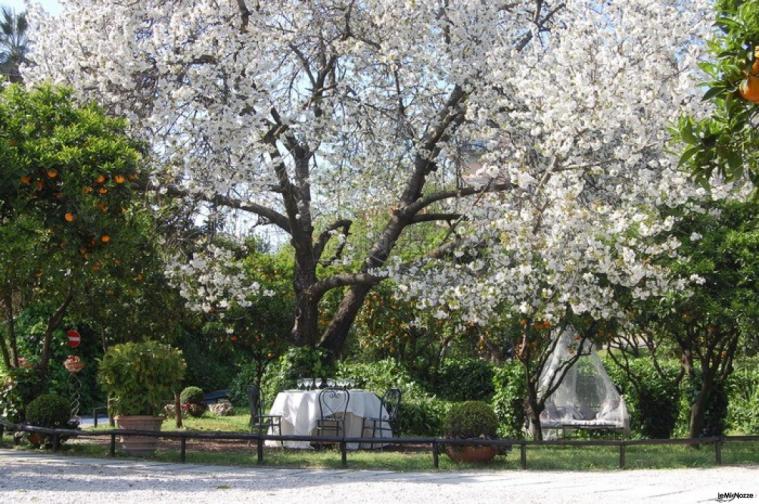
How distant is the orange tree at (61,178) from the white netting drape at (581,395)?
6745 millimetres

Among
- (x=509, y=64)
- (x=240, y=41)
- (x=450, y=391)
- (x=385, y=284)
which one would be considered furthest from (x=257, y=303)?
(x=509, y=64)

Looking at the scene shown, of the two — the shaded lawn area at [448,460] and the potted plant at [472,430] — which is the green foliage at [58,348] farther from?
the potted plant at [472,430]

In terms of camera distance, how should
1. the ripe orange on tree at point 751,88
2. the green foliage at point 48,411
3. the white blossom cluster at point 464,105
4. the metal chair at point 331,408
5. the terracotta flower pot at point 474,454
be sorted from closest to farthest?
1. the ripe orange on tree at point 751,88
2. the terracotta flower pot at point 474,454
3. the white blossom cluster at point 464,105
4. the green foliage at point 48,411
5. the metal chair at point 331,408

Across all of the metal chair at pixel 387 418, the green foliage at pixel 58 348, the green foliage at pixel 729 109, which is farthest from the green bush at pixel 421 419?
the green foliage at pixel 729 109

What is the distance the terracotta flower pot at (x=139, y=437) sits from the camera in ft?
37.0

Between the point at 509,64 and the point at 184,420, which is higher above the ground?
the point at 509,64

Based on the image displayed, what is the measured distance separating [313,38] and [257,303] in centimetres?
552

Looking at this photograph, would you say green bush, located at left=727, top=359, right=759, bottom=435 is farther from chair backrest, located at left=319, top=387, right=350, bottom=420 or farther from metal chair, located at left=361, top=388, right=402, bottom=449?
chair backrest, located at left=319, top=387, right=350, bottom=420

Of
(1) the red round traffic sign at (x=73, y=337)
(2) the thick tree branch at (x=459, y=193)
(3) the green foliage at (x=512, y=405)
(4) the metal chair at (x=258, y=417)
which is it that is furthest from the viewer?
(1) the red round traffic sign at (x=73, y=337)

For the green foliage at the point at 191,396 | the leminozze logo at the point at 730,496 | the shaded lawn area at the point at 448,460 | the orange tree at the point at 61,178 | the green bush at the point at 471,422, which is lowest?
the leminozze logo at the point at 730,496

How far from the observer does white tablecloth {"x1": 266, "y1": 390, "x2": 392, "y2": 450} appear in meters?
11.8

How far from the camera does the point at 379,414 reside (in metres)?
12.1

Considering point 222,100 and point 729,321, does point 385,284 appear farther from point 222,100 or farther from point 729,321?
point 729,321

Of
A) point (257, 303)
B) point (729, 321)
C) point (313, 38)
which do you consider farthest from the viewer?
point (257, 303)
